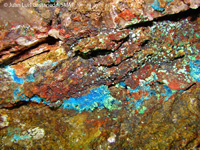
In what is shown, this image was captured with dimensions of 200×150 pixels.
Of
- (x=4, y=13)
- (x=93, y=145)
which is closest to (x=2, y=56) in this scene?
(x=4, y=13)

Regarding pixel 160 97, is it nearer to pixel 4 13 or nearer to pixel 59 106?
pixel 59 106

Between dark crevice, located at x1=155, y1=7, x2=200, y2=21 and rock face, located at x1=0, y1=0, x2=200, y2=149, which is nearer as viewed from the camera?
rock face, located at x1=0, y1=0, x2=200, y2=149

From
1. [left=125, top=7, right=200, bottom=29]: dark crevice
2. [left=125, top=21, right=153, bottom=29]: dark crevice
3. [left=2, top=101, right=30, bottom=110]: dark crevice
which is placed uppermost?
[left=125, top=7, right=200, bottom=29]: dark crevice

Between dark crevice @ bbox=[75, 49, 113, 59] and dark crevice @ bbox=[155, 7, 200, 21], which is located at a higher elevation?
dark crevice @ bbox=[155, 7, 200, 21]

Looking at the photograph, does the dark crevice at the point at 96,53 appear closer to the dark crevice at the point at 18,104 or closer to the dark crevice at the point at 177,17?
the dark crevice at the point at 177,17

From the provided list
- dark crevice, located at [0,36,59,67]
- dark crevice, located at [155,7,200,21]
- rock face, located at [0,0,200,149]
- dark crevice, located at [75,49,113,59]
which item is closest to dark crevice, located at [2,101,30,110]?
rock face, located at [0,0,200,149]

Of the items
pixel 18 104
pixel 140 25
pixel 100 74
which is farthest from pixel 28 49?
pixel 140 25

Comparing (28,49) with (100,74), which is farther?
(100,74)

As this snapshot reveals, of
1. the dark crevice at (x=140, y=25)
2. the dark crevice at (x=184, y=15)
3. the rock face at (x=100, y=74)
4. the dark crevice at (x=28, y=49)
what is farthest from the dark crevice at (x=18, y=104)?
the dark crevice at (x=184, y=15)

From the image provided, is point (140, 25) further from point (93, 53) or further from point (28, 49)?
point (28, 49)

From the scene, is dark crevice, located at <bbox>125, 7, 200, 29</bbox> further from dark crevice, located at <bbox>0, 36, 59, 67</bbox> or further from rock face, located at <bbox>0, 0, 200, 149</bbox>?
dark crevice, located at <bbox>0, 36, 59, 67</bbox>
